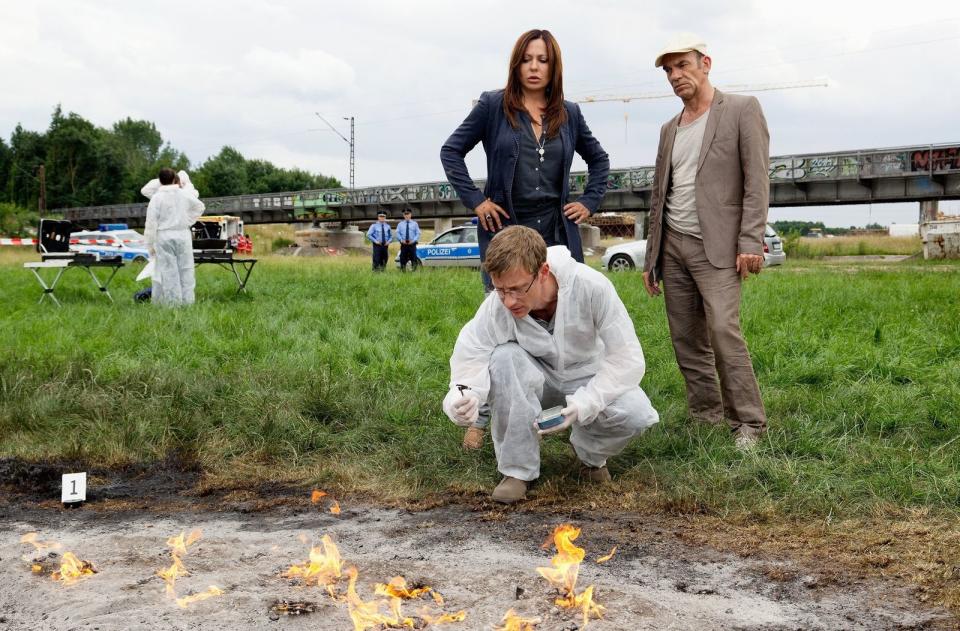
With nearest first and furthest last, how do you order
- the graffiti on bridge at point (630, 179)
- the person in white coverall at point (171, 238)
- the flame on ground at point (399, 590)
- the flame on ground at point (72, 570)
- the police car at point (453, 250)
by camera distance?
the flame on ground at point (399, 590), the flame on ground at point (72, 570), the person in white coverall at point (171, 238), the police car at point (453, 250), the graffiti on bridge at point (630, 179)

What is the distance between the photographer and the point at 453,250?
78.4 feet

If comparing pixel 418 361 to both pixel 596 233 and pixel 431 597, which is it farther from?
pixel 596 233

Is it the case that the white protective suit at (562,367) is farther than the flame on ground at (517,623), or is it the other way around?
the white protective suit at (562,367)

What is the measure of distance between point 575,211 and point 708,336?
1.10m

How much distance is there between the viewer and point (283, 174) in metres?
108

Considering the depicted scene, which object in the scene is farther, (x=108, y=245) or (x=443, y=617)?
(x=108, y=245)

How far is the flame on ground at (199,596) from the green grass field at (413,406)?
1449 mm

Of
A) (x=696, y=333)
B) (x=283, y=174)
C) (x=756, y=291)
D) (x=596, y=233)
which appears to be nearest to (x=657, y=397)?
(x=696, y=333)

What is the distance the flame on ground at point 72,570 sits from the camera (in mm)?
3191

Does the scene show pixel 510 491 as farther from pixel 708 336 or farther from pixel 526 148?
pixel 526 148

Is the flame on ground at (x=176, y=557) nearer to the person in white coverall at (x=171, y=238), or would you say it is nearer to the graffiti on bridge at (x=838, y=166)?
the person in white coverall at (x=171, y=238)

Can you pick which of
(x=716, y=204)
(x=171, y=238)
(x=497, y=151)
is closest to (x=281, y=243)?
(x=171, y=238)

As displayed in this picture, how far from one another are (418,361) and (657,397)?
2.10 meters

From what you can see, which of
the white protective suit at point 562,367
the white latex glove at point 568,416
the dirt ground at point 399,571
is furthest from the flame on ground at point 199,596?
the white latex glove at point 568,416
